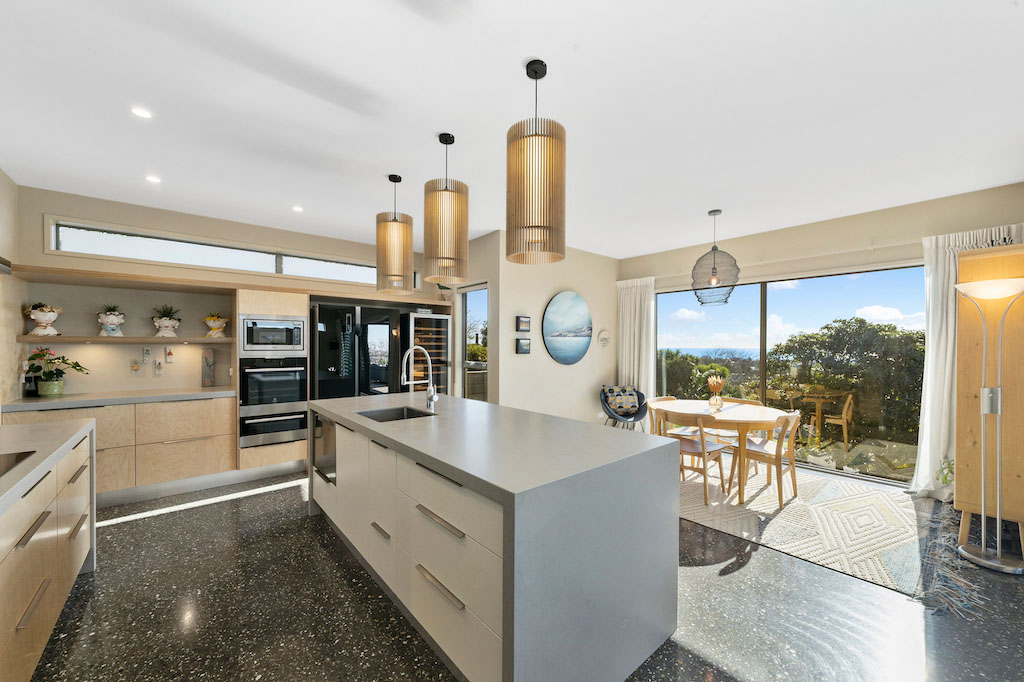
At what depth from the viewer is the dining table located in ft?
10.3

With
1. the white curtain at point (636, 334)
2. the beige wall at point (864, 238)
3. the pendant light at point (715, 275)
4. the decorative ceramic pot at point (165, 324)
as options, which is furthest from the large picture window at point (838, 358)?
the decorative ceramic pot at point (165, 324)

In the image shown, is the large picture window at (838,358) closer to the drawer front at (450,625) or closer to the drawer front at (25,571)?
the drawer front at (450,625)

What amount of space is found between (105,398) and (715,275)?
16.7ft

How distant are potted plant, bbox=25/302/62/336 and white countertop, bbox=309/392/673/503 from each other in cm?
266

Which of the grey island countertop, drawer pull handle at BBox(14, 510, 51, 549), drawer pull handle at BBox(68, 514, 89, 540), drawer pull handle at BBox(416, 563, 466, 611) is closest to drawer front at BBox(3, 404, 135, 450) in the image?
Answer: the grey island countertop

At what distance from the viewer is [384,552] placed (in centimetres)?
196

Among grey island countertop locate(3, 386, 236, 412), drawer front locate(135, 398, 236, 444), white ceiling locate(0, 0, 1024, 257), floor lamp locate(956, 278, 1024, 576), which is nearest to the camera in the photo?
white ceiling locate(0, 0, 1024, 257)

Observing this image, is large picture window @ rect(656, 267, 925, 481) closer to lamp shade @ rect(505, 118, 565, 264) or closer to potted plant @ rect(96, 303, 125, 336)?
lamp shade @ rect(505, 118, 565, 264)

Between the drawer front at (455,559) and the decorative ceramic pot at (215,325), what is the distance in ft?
10.8

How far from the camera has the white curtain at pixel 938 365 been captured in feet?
11.1

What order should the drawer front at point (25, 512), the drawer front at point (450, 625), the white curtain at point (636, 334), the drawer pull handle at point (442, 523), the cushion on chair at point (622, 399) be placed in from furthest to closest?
the white curtain at point (636, 334)
the cushion on chair at point (622, 399)
the drawer pull handle at point (442, 523)
the drawer front at point (450, 625)
the drawer front at point (25, 512)

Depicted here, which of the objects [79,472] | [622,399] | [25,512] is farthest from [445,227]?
[622,399]

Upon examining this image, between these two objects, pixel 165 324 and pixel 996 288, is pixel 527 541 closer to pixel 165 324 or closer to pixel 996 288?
pixel 996 288

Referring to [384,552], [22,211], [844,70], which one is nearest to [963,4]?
[844,70]
